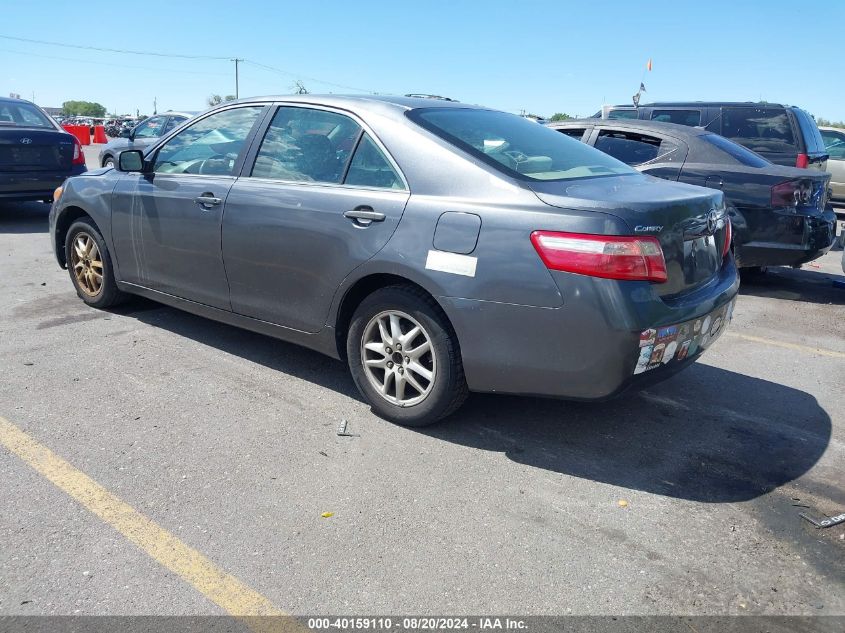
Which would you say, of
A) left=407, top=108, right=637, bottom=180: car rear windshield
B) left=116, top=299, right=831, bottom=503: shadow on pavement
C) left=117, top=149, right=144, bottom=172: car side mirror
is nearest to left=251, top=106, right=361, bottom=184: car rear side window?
left=407, top=108, right=637, bottom=180: car rear windshield

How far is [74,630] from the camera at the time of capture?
2271 millimetres

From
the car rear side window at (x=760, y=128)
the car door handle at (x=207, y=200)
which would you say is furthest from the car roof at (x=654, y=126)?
the car door handle at (x=207, y=200)

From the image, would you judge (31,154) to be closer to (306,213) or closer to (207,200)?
(207,200)

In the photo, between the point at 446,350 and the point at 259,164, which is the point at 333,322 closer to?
the point at 446,350

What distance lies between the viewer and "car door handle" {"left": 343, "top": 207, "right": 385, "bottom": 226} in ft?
11.9

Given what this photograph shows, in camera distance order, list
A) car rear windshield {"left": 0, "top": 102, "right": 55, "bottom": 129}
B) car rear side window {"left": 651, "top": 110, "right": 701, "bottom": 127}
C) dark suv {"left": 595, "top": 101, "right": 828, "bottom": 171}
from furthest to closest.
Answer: car rear windshield {"left": 0, "top": 102, "right": 55, "bottom": 129}, car rear side window {"left": 651, "top": 110, "right": 701, "bottom": 127}, dark suv {"left": 595, "top": 101, "right": 828, "bottom": 171}

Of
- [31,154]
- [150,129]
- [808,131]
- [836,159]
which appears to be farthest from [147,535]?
[150,129]

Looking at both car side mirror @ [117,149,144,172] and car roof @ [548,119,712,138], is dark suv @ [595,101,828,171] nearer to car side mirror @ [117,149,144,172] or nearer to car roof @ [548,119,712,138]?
car roof @ [548,119,712,138]

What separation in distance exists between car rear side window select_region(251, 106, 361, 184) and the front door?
22 cm

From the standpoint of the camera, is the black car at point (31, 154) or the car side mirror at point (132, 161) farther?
the black car at point (31, 154)

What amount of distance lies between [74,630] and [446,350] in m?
1.91

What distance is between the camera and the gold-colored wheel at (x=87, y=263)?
5.52 meters

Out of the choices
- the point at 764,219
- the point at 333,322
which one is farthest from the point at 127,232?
the point at 764,219

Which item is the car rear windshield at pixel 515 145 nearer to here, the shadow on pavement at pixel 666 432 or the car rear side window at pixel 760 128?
the shadow on pavement at pixel 666 432
